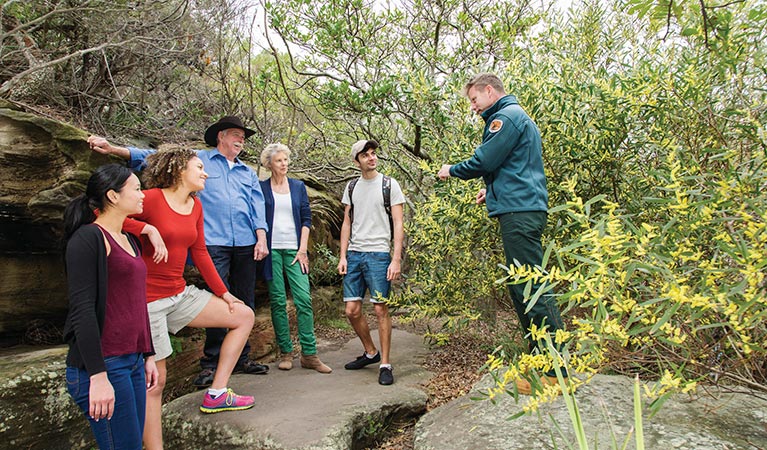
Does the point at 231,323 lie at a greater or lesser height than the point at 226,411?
greater

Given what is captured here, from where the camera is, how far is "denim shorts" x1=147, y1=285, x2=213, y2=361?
3318 millimetres

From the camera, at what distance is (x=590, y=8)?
184 inches

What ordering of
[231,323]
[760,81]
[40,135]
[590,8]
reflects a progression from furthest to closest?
[590,8], [40,135], [231,323], [760,81]

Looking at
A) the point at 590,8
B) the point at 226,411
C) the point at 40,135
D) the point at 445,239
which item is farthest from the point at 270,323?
the point at 590,8

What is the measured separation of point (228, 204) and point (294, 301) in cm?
121

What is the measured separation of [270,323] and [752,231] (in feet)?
16.1

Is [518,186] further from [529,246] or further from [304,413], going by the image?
[304,413]

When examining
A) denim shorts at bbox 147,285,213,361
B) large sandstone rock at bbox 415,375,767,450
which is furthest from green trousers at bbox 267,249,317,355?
large sandstone rock at bbox 415,375,767,450

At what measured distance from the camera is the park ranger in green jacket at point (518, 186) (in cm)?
332

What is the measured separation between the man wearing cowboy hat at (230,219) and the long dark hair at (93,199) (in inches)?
64.7

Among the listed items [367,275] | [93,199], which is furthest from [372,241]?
[93,199]

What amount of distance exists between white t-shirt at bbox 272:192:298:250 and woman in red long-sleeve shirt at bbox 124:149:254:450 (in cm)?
122

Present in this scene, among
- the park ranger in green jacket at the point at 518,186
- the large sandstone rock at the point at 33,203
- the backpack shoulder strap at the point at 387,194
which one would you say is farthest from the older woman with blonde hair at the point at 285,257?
the park ranger in green jacket at the point at 518,186

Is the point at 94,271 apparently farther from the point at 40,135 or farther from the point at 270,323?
the point at 270,323
